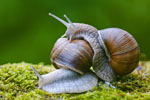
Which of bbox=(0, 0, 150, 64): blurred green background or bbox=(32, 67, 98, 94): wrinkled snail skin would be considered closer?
bbox=(32, 67, 98, 94): wrinkled snail skin

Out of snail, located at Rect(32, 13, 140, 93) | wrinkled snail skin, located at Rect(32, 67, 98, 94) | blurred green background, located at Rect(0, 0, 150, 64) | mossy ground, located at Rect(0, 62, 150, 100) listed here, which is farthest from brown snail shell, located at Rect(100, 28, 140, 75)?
blurred green background, located at Rect(0, 0, 150, 64)

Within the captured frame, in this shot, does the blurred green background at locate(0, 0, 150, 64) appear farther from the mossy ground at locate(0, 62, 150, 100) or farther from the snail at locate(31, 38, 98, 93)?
the snail at locate(31, 38, 98, 93)

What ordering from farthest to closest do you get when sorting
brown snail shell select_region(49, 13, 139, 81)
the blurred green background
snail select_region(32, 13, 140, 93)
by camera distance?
the blurred green background, brown snail shell select_region(49, 13, 139, 81), snail select_region(32, 13, 140, 93)

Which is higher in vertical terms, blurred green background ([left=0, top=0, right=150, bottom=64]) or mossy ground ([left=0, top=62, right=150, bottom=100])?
blurred green background ([left=0, top=0, right=150, bottom=64])

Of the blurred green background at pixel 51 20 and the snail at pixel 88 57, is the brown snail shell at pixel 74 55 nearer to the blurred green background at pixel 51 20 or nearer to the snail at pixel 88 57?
the snail at pixel 88 57

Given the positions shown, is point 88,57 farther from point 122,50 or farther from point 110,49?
point 122,50

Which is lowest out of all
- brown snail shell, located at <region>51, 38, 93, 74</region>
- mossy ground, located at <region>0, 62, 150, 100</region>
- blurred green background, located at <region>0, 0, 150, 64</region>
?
mossy ground, located at <region>0, 62, 150, 100</region>

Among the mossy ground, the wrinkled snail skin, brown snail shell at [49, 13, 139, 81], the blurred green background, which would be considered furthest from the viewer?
the blurred green background

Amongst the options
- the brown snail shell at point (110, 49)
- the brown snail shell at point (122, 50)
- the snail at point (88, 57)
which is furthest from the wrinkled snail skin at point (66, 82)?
the brown snail shell at point (122, 50)
